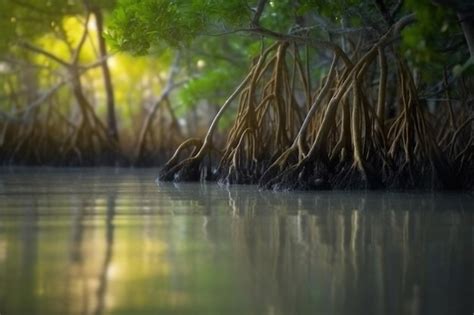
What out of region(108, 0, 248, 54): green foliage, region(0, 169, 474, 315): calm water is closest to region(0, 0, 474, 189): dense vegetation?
region(108, 0, 248, 54): green foliage

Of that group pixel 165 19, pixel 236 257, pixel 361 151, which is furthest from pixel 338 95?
pixel 236 257

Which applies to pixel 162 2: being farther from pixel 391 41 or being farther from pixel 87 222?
pixel 87 222

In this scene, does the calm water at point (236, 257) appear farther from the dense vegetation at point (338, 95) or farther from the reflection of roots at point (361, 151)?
the reflection of roots at point (361, 151)

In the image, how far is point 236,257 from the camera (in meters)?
4.02

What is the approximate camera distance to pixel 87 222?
550cm

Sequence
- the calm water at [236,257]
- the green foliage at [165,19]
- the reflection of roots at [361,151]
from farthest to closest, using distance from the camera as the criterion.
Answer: the reflection of roots at [361,151], the green foliage at [165,19], the calm water at [236,257]

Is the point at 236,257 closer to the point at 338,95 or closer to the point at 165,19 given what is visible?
the point at 165,19

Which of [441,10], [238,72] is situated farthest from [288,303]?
[238,72]

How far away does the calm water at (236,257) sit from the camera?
3.11 m

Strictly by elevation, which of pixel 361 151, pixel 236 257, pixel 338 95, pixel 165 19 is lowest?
pixel 236 257

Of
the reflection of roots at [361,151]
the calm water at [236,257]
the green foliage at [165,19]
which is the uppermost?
the green foliage at [165,19]

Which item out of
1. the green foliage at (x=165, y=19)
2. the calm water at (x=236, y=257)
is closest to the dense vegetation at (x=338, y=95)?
the green foliage at (x=165, y=19)

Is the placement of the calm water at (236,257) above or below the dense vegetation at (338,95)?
below

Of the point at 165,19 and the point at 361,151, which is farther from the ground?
the point at 165,19
